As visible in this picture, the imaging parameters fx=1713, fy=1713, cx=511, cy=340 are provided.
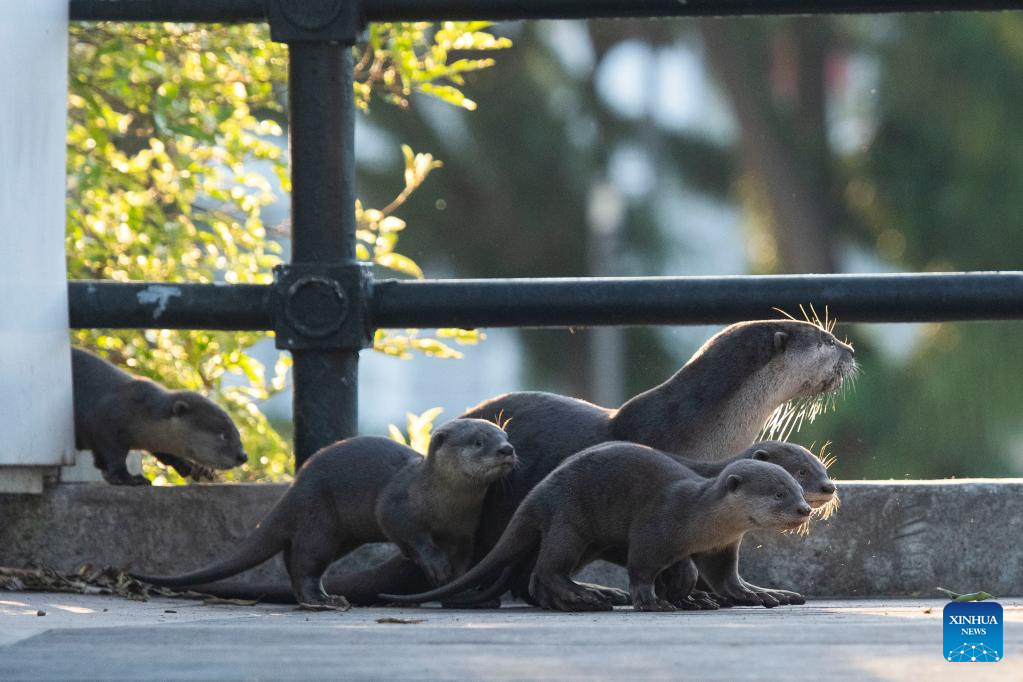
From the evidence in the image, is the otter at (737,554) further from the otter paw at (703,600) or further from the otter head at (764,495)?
the otter head at (764,495)

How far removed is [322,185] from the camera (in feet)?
11.6

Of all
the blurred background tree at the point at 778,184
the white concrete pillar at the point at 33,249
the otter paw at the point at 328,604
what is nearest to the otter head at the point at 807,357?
the otter paw at the point at 328,604

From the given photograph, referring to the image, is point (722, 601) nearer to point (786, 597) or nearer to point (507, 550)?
point (786, 597)

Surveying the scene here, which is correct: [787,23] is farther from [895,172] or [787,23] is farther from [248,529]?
[248,529]

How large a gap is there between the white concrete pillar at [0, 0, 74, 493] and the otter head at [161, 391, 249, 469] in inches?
35.5

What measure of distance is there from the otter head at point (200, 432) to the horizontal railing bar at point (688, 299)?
136 cm

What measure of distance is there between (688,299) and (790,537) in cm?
52

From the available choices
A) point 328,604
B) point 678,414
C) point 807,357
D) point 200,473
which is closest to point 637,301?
point 678,414

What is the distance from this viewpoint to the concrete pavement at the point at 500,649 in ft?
5.78

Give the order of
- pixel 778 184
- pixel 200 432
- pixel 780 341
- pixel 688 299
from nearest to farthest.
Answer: pixel 688 299 → pixel 780 341 → pixel 200 432 → pixel 778 184

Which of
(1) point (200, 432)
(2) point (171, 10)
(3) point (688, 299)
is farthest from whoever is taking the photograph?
(1) point (200, 432)

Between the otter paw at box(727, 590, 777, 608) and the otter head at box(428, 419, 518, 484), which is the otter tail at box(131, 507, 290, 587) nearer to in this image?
the otter head at box(428, 419, 518, 484)

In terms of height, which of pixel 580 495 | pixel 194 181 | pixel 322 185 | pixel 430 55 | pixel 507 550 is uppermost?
pixel 430 55

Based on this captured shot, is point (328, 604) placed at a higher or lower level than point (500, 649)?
lower
